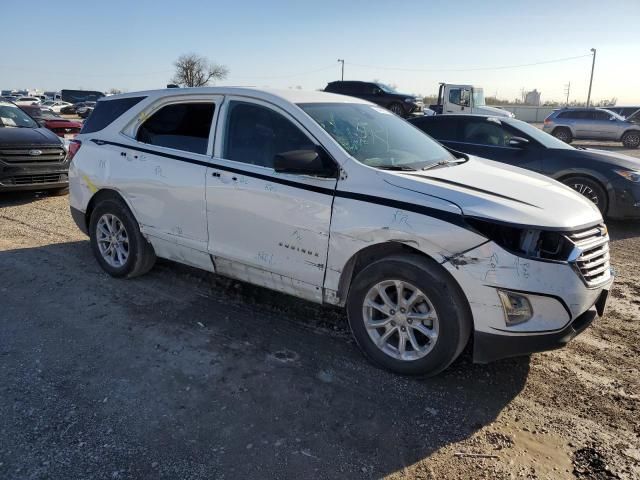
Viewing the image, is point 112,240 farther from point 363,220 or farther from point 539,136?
point 539,136

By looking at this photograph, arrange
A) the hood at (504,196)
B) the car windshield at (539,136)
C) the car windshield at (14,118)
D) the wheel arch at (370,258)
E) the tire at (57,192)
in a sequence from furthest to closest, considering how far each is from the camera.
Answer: the tire at (57,192) < the car windshield at (14,118) < the car windshield at (539,136) < the wheel arch at (370,258) < the hood at (504,196)

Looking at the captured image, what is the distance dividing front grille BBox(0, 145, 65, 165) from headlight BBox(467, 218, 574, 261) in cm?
777

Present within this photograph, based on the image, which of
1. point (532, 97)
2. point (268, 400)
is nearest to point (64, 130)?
point (268, 400)

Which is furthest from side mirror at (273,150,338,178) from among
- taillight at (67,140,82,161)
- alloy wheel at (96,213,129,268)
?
taillight at (67,140,82,161)

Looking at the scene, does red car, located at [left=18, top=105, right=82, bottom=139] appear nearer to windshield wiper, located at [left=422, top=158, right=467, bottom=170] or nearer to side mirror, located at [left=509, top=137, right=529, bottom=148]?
side mirror, located at [left=509, top=137, right=529, bottom=148]

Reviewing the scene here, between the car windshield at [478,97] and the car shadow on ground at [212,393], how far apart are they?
2313 cm

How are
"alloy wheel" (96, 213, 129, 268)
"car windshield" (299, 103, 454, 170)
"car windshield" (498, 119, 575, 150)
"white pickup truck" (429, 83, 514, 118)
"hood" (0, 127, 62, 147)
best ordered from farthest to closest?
"white pickup truck" (429, 83, 514, 118)
"hood" (0, 127, 62, 147)
"car windshield" (498, 119, 575, 150)
"alloy wheel" (96, 213, 129, 268)
"car windshield" (299, 103, 454, 170)

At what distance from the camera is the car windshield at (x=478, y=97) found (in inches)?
980

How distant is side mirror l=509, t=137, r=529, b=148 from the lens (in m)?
7.59

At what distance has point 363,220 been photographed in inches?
129

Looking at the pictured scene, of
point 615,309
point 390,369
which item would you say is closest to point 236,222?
point 390,369

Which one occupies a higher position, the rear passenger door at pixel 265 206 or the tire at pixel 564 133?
the tire at pixel 564 133

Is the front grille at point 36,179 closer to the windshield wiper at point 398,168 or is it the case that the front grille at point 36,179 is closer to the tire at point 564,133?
the windshield wiper at point 398,168

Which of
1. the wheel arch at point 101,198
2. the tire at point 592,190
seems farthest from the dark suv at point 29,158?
the tire at point 592,190
